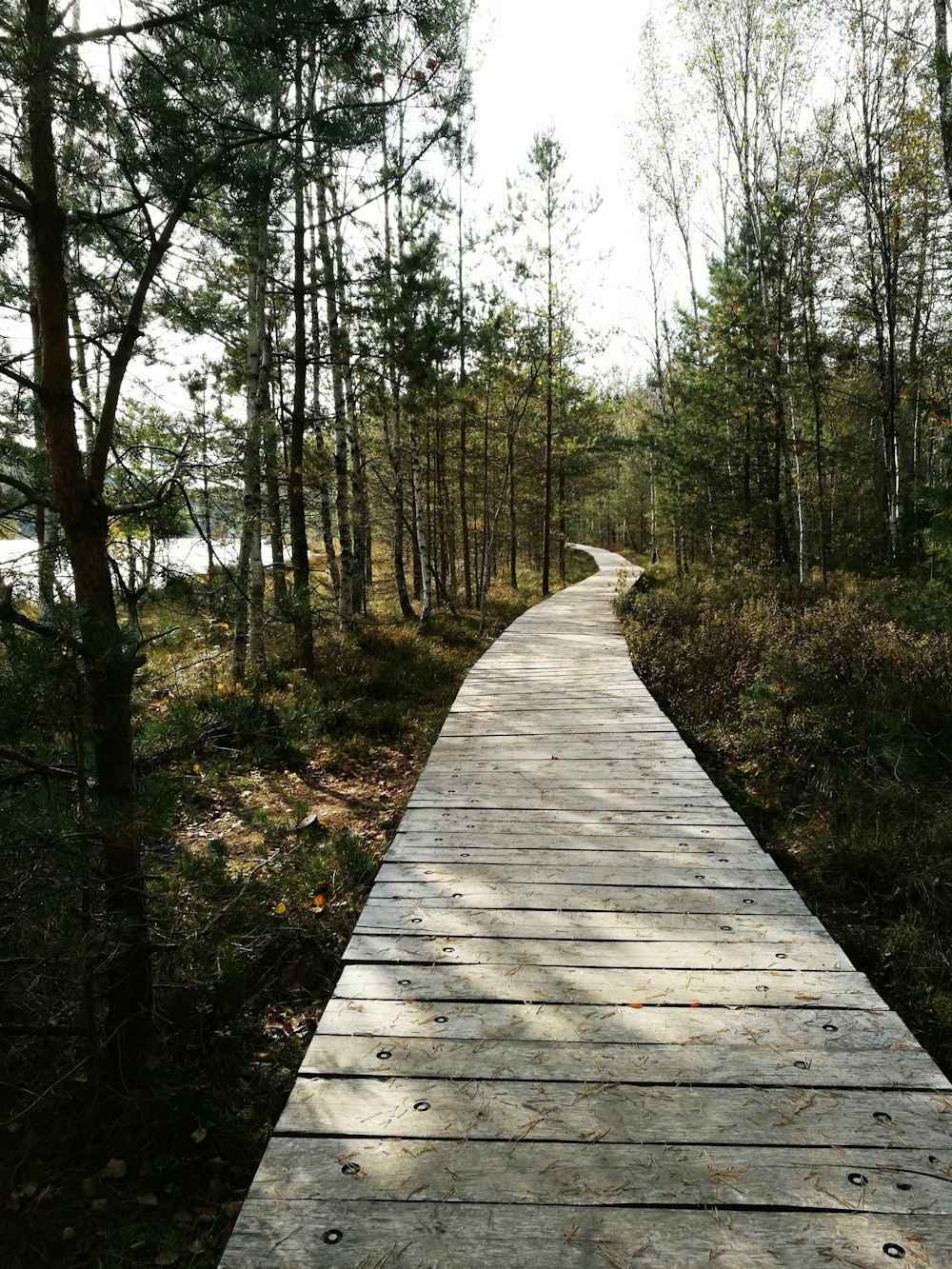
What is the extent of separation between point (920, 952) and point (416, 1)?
16.5 ft

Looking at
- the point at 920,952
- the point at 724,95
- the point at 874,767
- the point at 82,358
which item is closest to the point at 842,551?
the point at 724,95

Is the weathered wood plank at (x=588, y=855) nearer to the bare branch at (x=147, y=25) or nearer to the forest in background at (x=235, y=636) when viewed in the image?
the forest in background at (x=235, y=636)

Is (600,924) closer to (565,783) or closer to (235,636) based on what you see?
(565,783)

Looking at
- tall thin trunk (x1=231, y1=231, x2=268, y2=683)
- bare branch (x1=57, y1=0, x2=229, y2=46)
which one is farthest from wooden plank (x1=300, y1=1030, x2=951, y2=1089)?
tall thin trunk (x1=231, y1=231, x2=268, y2=683)

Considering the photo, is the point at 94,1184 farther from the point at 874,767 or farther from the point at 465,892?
the point at 874,767

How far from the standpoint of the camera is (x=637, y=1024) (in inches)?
94.9

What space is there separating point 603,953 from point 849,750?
3700 mm

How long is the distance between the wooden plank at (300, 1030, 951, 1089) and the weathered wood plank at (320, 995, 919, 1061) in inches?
1.0

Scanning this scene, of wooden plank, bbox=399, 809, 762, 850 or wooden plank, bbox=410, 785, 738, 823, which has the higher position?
wooden plank, bbox=410, 785, 738, 823

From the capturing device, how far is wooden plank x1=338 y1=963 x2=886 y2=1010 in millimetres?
2545

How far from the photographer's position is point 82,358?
1134 centimetres

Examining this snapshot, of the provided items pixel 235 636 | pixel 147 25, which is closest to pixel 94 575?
pixel 147 25

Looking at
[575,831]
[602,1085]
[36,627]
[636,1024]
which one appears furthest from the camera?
[575,831]

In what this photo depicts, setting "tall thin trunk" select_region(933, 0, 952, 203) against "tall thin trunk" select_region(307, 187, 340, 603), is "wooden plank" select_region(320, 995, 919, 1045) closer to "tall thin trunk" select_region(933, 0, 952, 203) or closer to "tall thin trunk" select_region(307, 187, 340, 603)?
"tall thin trunk" select_region(307, 187, 340, 603)
